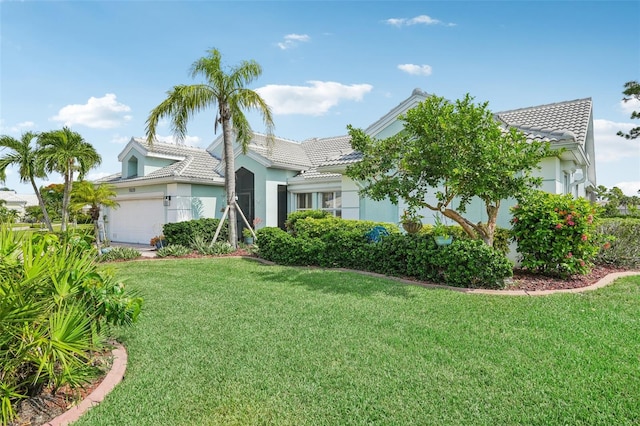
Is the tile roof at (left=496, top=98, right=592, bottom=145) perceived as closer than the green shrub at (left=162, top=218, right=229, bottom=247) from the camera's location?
Yes

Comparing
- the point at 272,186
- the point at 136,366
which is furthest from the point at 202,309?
the point at 272,186

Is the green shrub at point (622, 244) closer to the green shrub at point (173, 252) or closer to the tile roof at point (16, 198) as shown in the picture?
the green shrub at point (173, 252)

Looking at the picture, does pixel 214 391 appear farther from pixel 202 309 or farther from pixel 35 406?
pixel 202 309

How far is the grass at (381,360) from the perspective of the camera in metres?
3.31

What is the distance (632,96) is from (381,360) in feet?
86.4

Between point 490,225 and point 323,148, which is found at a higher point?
point 323,148

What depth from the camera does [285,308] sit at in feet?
21.7

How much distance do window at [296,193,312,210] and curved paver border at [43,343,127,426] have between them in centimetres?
1425

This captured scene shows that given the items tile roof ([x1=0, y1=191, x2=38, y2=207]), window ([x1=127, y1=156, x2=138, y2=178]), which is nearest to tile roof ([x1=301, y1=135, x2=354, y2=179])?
window ([x1=127, y1=156, x2=138, y2=178])

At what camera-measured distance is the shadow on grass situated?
7.72 metres

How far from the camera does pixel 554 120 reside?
1239 centimetres

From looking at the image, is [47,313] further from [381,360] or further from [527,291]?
[527,291]

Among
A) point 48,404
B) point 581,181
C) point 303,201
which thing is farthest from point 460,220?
point 303,201

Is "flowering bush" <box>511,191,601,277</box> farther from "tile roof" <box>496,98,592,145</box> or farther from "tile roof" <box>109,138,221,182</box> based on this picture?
"tile roof" <box>109,138,221,182</box>
